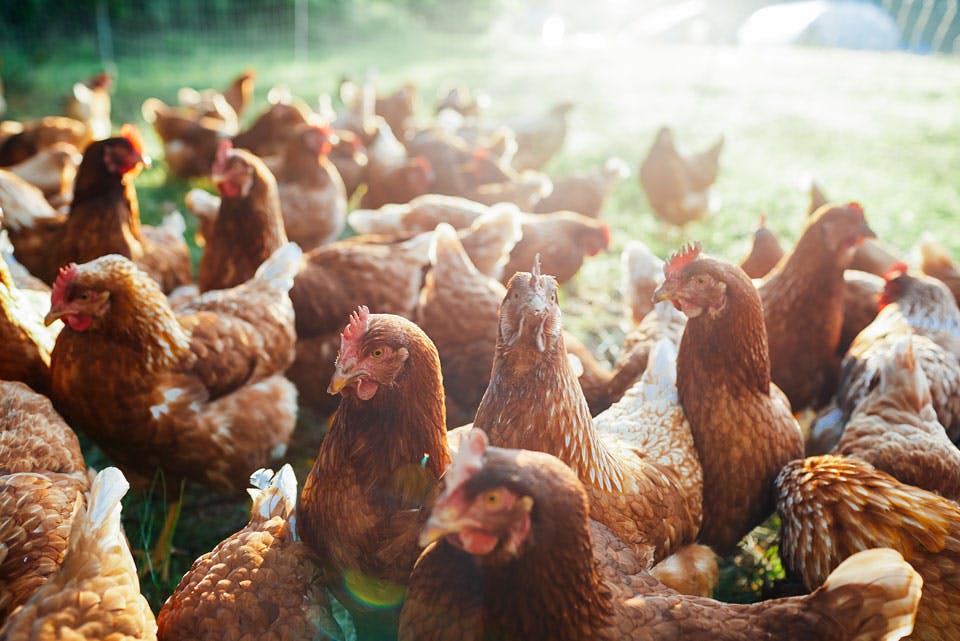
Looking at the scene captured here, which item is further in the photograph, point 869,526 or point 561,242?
point 561,242

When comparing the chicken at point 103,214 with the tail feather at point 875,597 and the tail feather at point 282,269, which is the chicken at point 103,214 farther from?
the tail feather at point 875,597


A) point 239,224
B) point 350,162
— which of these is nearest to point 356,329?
point 239,224

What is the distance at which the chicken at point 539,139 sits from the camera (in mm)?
7508

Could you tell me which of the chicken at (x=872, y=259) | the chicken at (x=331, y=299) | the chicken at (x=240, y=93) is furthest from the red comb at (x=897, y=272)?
the chicken at (x=240, y=93)

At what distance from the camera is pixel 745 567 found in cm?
262

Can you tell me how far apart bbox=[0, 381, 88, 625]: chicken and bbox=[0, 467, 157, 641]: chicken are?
0.30ft

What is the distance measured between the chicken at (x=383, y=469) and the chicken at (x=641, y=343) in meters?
1.14

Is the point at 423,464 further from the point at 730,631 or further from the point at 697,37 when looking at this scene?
Answer: the point at 697,37

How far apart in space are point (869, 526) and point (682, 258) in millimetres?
1021

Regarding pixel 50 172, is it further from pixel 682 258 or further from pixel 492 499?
pixel 492 499

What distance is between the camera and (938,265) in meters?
3.86

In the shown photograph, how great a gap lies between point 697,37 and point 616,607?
21.9 metres

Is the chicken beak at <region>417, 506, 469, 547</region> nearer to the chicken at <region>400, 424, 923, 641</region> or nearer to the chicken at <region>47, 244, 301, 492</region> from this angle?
the chicken at <region>400, 424, 923, 641</region>

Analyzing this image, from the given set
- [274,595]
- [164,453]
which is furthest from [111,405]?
[274,595]
